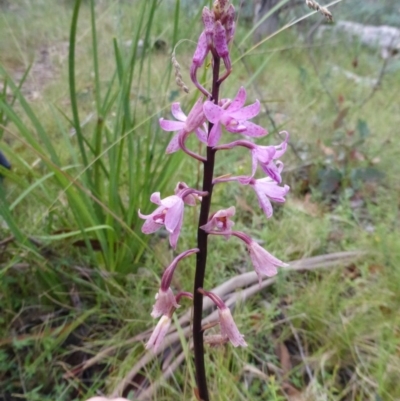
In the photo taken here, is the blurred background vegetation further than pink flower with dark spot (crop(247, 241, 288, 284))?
Yes

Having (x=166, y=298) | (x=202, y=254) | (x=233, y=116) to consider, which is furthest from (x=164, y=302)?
(x=233, y=116)

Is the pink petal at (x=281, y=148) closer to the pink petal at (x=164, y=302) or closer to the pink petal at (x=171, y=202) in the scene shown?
the pink petal at (x=171, y=202)

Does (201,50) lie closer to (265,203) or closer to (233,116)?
(233,116)

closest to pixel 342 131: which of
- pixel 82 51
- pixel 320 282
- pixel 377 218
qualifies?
pixel 377 218

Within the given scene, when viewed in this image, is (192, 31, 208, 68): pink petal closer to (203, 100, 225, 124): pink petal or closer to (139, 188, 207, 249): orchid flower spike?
(203, 100, 225, 124): pink petal

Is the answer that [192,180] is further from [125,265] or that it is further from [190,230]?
[125,265]

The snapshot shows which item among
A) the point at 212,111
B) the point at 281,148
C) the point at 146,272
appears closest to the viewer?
the point at 212,111

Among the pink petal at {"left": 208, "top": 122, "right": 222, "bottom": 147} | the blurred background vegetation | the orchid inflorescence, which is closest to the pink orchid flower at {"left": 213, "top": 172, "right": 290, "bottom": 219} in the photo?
the orchid inflorescence
